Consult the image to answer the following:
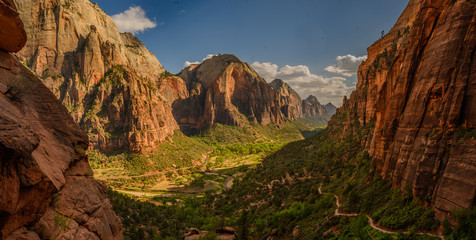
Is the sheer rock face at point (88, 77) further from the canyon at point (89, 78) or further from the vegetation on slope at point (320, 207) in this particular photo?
the vegetation on slope at point (320, 207)

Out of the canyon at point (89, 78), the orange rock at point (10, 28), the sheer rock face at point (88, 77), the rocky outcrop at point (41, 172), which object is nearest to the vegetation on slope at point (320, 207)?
the rocky outcrop at point (41, 172)

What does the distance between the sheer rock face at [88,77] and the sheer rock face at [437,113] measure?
343 feet

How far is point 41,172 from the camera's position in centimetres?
958

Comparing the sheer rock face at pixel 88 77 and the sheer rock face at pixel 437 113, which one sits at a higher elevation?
the sheer rock face at pixel 88 77

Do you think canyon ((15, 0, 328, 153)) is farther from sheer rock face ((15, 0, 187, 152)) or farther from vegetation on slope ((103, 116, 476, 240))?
vegetation on slope ((103, 116, 476, 240))

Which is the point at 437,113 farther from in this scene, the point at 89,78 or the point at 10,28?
the point at 89,78

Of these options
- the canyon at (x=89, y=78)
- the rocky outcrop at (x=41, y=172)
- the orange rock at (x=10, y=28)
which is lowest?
the rocky outcrop at (x=41, y=172)

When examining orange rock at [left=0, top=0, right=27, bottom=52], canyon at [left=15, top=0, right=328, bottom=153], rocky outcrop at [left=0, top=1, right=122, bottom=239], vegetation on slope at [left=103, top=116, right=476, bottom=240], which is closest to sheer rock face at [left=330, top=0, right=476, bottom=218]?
vegetation on slope at [left=103, top=116, right=476, bottom=240]

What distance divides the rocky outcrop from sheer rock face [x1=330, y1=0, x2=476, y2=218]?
86.7 ft

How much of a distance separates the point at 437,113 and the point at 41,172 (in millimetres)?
30357

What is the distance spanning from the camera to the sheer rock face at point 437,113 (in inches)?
604

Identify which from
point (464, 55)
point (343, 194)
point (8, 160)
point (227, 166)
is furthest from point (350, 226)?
point (227, 166)

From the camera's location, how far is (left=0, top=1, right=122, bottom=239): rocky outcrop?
802 cm

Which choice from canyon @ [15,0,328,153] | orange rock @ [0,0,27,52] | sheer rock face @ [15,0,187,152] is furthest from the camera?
sheer rock face @ [15,0,187,152]
